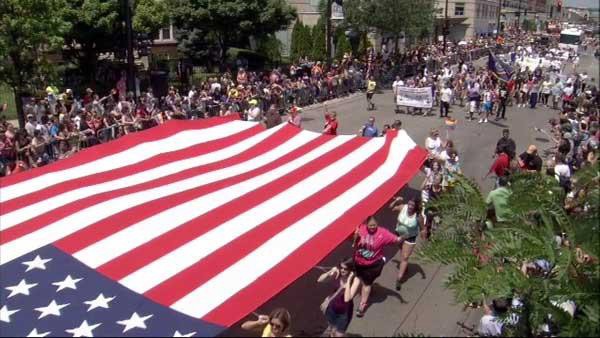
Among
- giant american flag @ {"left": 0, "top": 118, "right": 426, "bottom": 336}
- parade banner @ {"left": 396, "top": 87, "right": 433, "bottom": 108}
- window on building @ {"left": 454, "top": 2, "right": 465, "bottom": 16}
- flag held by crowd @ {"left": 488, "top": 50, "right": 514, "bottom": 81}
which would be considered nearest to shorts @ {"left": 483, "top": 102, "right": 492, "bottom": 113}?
parade banner @ {"left": 396, "top": 87, "right": 433, "bottom": 108}

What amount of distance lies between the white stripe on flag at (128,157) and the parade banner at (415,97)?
469 inches

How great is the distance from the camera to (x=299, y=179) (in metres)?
9.43

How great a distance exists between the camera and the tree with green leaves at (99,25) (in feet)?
74.2

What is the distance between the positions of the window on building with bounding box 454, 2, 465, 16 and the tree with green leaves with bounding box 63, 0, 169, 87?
51750mm

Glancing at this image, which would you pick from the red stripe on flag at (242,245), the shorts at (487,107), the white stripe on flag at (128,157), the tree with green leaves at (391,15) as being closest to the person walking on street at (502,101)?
the shorts at (487,107)

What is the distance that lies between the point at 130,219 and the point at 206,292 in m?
2.10

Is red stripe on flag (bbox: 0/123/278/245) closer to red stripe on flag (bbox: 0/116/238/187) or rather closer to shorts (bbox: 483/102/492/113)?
red stripe on flag (bbox: 0/116/238/187)

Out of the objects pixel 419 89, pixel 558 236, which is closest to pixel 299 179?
pixel 558 236

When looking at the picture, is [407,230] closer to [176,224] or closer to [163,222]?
[176,224]

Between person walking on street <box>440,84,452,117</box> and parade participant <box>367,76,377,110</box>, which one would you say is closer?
person walking on street <box>440,84,452,117</box>

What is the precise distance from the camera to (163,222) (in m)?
7.67

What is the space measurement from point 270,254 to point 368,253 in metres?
1.36

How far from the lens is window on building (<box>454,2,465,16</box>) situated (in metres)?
70.0

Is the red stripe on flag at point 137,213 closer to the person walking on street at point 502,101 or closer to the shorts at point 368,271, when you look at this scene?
the shorts at point 368,271
